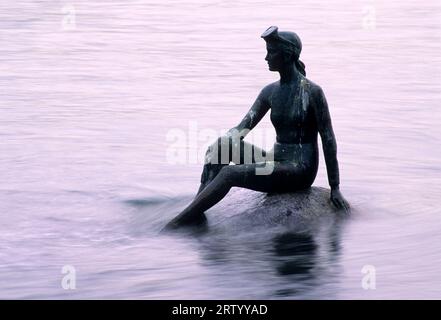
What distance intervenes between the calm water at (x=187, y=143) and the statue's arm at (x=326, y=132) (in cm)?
47

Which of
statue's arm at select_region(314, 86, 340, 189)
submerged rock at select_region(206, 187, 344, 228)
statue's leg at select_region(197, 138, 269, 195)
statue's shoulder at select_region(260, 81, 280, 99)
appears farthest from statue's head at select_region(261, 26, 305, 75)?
submerged rock at select_region(206, 187, 344, 228)

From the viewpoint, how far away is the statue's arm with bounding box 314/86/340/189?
487 inches

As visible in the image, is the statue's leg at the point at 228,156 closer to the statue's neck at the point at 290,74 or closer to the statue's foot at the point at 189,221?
the statue's foot at the point at 189,221

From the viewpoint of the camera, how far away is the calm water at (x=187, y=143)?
11.7m

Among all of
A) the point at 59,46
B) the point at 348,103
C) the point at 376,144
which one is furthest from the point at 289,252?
the point at 59,46

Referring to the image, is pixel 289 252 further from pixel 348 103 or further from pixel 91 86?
pixel 91 86

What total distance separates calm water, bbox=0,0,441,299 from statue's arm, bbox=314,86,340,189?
1.55 ft

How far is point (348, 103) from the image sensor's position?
19859 millimetres

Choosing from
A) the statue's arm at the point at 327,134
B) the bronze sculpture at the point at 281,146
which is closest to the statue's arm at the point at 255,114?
the bronze sculpture at the point at 281,146

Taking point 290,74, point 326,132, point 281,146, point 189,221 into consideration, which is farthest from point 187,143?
point 326,132

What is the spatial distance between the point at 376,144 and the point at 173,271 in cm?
622

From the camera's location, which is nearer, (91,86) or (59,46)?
(91,86)

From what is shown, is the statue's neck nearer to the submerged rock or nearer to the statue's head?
the statue's head

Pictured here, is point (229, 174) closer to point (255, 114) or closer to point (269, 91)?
point (255, 114)
